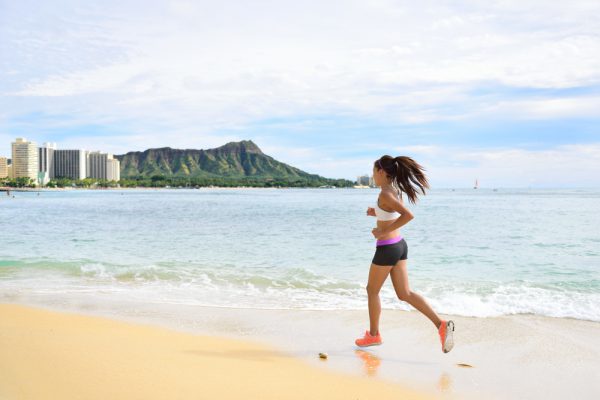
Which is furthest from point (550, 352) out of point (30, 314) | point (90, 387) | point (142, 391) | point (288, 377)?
point (30, 314)

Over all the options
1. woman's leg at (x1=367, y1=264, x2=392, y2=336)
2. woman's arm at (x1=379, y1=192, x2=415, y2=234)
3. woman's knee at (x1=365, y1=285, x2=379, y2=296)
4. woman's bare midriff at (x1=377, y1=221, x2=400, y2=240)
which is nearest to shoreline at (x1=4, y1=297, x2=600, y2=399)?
woman's leg at (x1=367, y1=264, x2=392, y2=336)

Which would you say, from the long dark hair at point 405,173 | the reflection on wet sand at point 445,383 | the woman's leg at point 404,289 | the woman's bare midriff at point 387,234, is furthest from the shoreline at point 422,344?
the long dark hair at point 405,173

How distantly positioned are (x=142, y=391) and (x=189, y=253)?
1155 centimetres

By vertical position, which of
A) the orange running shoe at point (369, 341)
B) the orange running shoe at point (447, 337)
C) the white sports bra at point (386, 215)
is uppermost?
the white sports bra at point (386, 215)

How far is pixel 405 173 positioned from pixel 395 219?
1.57 feet

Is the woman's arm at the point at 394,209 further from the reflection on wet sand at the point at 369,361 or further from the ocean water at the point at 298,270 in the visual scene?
the ocean water at the point at 298,270

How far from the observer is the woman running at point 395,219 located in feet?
16.2

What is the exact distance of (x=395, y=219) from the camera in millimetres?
4969

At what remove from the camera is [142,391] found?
13.0ft

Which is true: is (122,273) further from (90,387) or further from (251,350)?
(90,387)

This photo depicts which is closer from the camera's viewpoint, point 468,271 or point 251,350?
point 251,350

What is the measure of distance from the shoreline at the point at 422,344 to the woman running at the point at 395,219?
1.71 feet

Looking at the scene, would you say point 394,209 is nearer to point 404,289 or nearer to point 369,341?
point 404,289

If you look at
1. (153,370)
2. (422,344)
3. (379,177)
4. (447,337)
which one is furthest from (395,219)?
(153,370)
